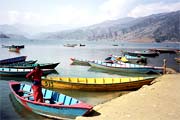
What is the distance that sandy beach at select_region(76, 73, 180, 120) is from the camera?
560 inches

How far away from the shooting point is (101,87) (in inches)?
903

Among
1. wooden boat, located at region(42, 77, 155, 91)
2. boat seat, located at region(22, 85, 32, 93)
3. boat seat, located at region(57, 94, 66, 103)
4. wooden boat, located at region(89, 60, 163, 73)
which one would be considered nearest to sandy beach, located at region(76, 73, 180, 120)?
boat seat, located at region(57, 94, 66, 103)

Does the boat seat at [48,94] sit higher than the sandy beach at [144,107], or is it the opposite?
the boat seat at [48,94]

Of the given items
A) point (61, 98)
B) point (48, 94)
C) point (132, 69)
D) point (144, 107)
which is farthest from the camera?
point (132, 69)

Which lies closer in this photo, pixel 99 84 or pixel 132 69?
pixel 99 84

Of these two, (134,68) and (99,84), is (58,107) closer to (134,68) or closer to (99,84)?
(99,84)

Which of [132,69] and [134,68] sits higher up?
[134,68]

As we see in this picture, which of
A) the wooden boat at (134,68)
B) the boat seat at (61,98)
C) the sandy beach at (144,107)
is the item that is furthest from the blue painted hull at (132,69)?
the boat seat at (61,98)

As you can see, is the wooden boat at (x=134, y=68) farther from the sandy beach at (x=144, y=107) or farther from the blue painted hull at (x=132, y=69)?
the sandy beach at (x=144, y=107)

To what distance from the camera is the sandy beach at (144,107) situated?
1422 centimetres

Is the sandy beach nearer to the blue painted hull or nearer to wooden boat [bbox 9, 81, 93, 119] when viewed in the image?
wooden boat [bbox 9, 81, 93, 119]

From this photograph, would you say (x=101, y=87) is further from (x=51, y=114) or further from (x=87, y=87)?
(x=51, y=114)

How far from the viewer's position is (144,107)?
15953mm

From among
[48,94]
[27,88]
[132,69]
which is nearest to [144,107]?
[48,94]
